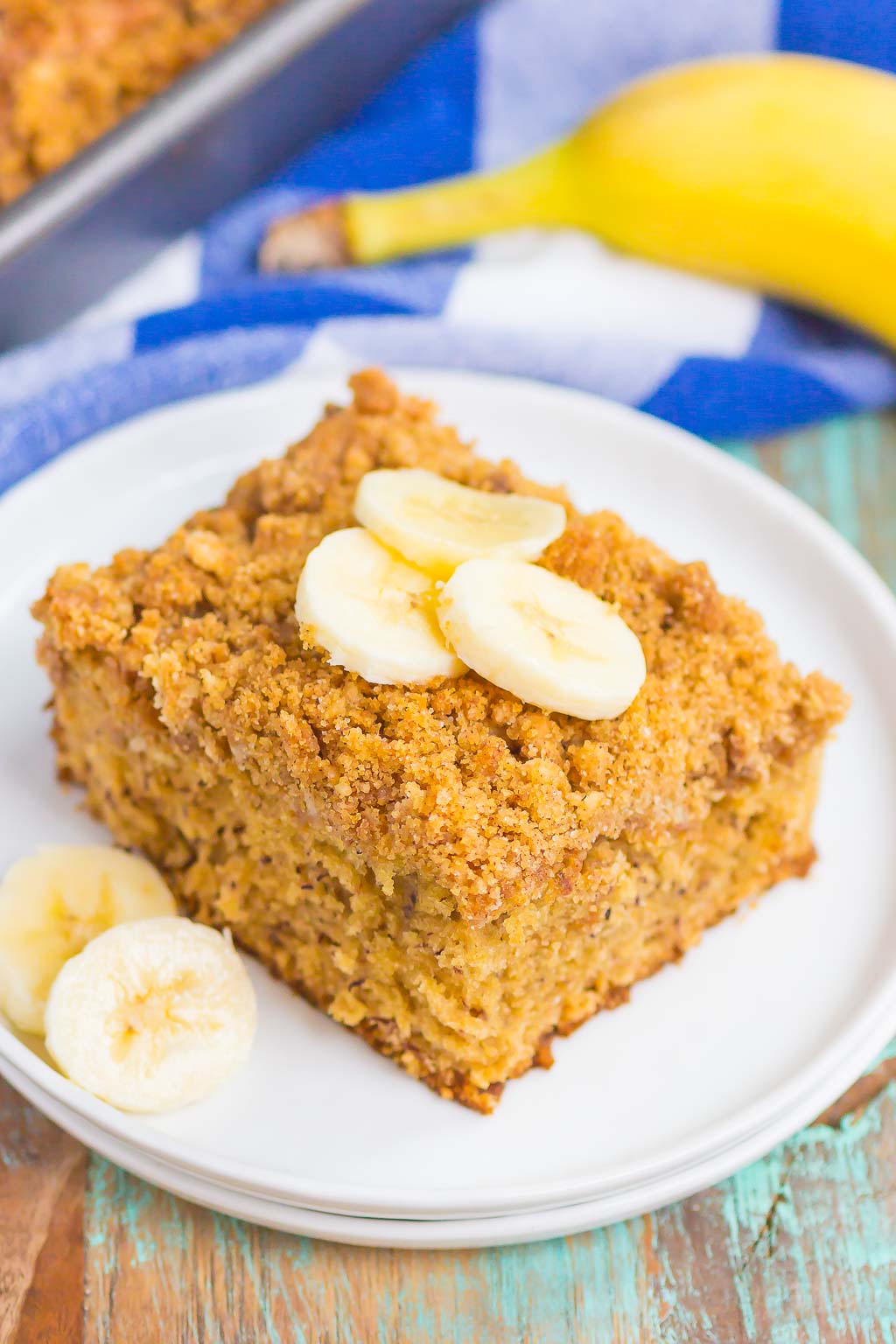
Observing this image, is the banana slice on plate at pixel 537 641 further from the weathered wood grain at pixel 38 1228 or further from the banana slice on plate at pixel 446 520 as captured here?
the weathered wood grain at pixel 38 1228

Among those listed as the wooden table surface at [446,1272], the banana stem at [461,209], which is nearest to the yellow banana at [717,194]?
the banana stem at [461,209]

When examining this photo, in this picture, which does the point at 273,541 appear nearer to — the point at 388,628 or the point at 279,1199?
the point at 388,628

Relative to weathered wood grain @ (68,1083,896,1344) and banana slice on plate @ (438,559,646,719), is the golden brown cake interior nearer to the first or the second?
banana slice on plate @ (438,559,646,719)

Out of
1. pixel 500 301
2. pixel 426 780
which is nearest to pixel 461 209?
pixel 500 301

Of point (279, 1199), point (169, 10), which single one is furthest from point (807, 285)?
point (279, 1199)

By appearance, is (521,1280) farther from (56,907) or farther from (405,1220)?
(56,907)

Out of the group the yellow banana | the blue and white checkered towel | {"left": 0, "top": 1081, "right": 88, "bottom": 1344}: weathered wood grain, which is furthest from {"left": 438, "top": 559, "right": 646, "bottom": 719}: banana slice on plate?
the yellow banana

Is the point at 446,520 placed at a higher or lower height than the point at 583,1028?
higher
